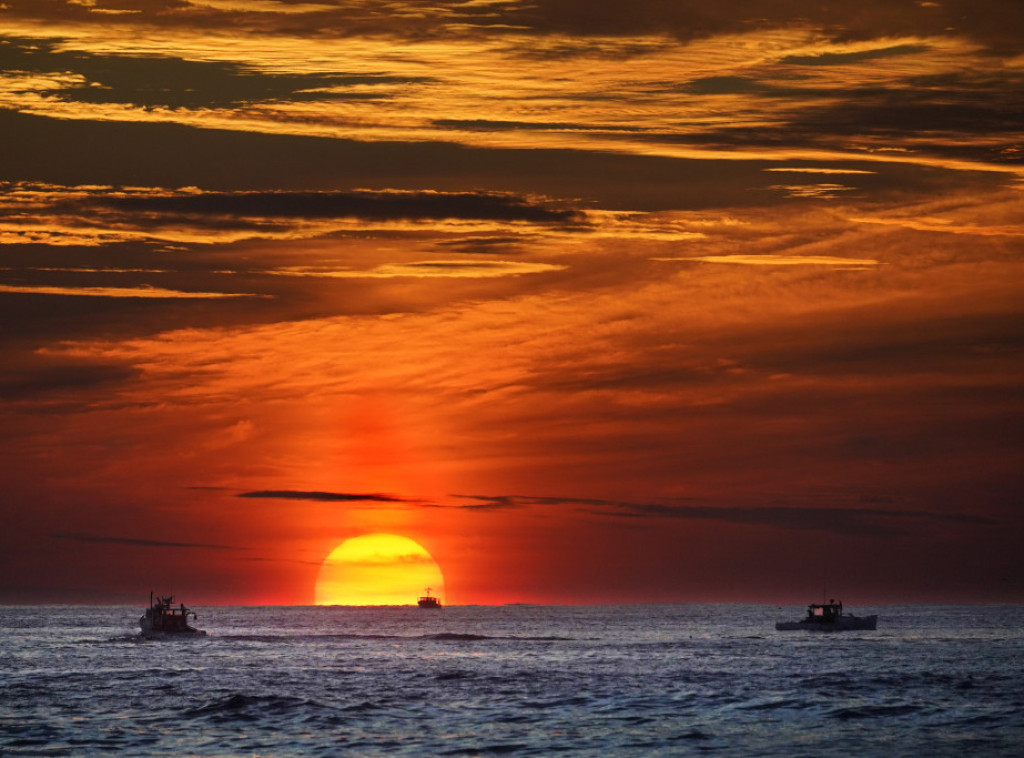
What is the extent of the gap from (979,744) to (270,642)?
12307 centimetres

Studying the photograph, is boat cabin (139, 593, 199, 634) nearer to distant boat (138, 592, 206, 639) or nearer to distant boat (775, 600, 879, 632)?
distant boat (138, 592, 206, 639)

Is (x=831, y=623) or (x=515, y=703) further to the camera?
(x=831, y=623)

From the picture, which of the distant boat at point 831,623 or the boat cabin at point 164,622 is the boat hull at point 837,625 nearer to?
the distant boat at point 831,623

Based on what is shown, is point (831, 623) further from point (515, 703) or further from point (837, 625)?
point (515, 703)

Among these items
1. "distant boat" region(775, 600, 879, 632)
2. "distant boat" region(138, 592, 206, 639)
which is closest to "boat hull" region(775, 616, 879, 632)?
"distant boat" region(775, 600, 879, 632)

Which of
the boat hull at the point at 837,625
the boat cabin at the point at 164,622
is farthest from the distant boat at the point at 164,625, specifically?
the boat hull at the point at 837,625

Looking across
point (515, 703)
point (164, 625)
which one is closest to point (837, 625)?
point (164, 625)

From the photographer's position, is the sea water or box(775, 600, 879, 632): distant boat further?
box(775, 600, 879, 632): distant boat

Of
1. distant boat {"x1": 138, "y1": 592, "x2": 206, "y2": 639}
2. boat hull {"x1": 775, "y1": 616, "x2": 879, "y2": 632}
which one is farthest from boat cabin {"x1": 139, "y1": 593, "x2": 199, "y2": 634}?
boat hull {"x1": 775, "y1": 616, "x2": 879, "y2": 632}

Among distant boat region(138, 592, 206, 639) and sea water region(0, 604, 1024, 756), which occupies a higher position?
distant boat region(138, 592, 206, 639)

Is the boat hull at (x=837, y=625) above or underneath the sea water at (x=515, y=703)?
above

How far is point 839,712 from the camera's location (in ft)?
220

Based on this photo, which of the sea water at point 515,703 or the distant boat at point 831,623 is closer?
the sea water at point 515,703

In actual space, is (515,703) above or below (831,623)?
below
